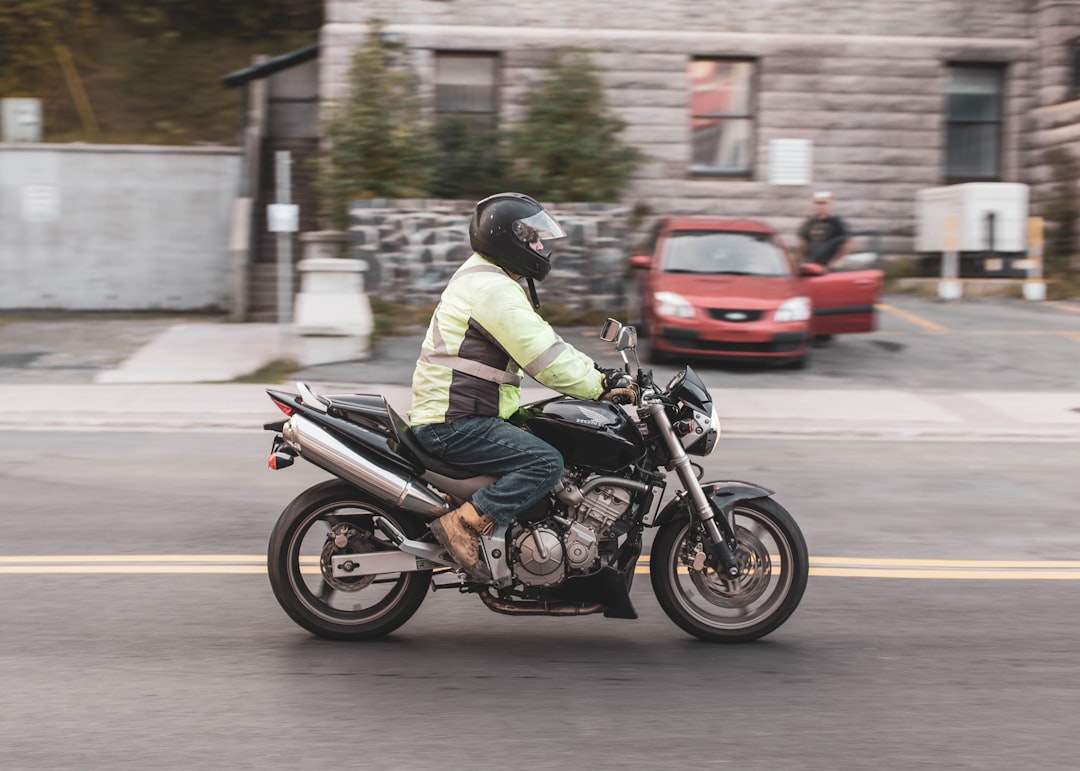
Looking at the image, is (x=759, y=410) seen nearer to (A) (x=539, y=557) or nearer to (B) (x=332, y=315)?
(B) (x=332, y=315)

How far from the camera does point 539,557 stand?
16.4 ft

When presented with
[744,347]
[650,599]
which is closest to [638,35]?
[744,347]

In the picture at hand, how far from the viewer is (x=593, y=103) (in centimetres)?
1894

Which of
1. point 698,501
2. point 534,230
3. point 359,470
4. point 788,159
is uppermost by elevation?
point 788,159

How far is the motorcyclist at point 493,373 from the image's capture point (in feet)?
16.1

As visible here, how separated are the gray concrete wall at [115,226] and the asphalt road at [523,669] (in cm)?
1432

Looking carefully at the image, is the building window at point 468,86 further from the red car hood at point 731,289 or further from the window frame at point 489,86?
the red car hood at point 731,289

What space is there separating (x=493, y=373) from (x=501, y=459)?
34cm

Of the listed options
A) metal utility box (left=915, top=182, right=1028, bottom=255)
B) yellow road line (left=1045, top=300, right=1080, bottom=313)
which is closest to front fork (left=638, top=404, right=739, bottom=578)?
yellow road line (left=1045, top=300, right=1080, bottom=313)

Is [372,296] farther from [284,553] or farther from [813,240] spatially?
→ [284,553]

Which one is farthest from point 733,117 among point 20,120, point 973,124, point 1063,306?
point 20,120

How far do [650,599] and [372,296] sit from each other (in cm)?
1166

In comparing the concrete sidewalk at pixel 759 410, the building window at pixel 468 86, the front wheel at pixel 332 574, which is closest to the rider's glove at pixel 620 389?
the front wheel at pixel 332 574

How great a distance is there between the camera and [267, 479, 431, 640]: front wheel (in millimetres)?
5137
